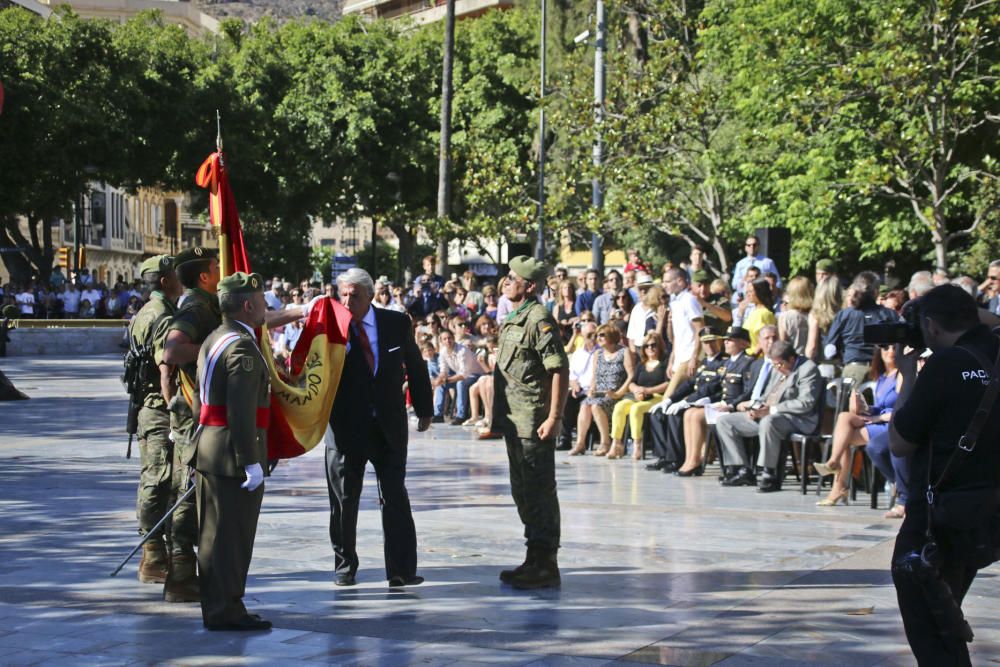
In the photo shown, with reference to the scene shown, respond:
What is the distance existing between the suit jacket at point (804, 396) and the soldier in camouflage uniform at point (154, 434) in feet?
20.5

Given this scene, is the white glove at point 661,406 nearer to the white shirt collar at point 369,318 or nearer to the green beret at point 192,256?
the white shirt collar at point 369,318

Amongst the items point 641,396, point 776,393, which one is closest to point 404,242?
point 641,396

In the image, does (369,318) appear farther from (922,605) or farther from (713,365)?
(713,365)

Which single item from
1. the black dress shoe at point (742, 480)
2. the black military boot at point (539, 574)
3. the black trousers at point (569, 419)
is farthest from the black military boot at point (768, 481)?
the black military boot at point (539, 574)

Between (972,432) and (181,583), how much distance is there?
176 inches

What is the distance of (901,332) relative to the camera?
5488 millimetres

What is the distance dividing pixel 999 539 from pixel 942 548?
0.74 ft

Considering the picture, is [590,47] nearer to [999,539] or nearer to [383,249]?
[999,539]

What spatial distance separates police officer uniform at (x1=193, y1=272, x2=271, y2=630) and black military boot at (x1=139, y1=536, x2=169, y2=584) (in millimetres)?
1221

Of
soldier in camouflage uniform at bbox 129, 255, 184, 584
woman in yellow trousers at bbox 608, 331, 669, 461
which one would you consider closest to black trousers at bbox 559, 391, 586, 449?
woman in yellow trousers at bbox 608, 331, 669, 461

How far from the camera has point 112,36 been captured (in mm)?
45688

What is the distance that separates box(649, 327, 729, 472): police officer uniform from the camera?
14.2m

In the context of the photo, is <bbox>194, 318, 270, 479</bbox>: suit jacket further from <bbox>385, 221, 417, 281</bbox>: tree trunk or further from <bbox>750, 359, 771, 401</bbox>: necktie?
<bbox>385, 221, 417, 281</bbox>: tree trunk

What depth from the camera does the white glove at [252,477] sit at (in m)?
7.01
